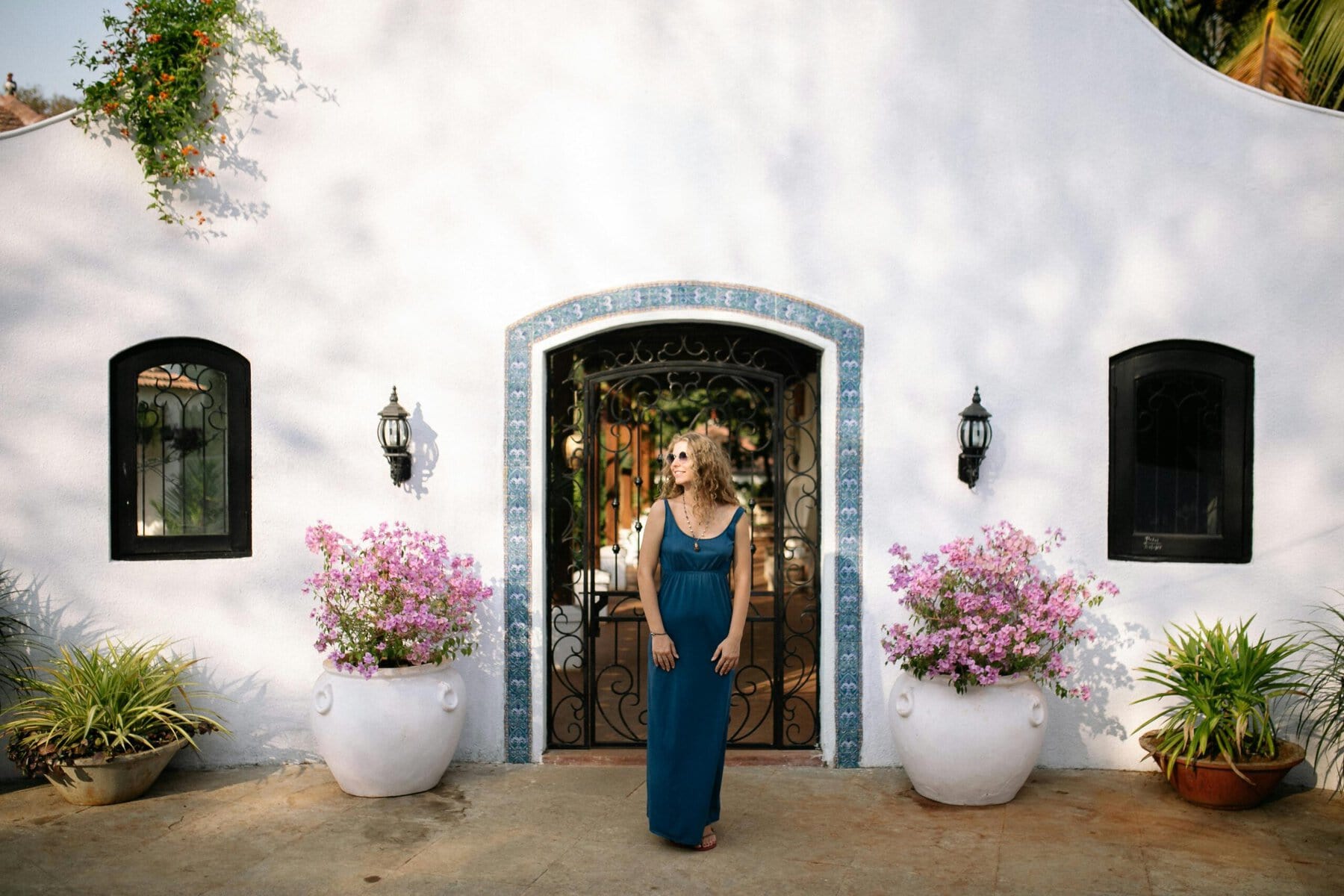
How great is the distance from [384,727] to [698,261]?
2.86 metres

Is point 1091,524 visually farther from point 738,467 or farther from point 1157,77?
point 738,467

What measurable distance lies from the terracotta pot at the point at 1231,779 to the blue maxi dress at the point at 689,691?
2356 mm

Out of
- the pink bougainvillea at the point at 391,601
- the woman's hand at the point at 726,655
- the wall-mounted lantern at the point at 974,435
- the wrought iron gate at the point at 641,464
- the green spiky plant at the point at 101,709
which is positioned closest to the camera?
the woman's hand at the point at 726,655

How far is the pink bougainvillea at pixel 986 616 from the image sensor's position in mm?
4922

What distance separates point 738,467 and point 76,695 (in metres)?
8.01

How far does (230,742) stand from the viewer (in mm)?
5746

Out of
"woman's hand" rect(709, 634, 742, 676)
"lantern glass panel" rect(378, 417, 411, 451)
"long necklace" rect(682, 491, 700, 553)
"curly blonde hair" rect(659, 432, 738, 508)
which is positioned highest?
"lantern glass panel" rect(378, 417, 411, 451)

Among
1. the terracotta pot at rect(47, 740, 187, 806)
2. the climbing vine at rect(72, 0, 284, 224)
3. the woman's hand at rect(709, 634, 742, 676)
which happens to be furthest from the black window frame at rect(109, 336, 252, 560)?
the woman's hand at rect(709, 634, 742, 676)

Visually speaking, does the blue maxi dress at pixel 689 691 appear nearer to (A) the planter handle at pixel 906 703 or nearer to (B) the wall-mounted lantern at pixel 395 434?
(A) the planter handle at pixel 906 703

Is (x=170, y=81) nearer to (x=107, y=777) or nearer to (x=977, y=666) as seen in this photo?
(x=107, y=777)

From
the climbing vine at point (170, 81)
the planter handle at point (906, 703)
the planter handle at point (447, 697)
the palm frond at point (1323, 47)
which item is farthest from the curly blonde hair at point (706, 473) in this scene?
the palm frond at point (1323, 47)

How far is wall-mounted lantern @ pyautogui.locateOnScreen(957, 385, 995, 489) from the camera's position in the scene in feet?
18.0

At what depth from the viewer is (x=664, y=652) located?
436 centimetres

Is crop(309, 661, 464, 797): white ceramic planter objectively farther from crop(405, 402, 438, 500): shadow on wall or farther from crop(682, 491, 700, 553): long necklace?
crop(682, 491, 700, 553): long necklace
